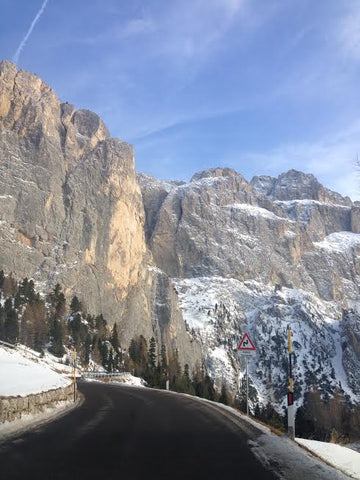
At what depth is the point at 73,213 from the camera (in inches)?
6033

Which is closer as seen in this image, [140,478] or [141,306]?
[140,478]

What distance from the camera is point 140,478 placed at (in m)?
7.02

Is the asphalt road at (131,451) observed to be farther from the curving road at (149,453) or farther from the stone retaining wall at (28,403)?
the stone retaining wall at (28,403)

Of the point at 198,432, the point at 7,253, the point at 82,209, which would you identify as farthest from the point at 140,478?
the point at 82,209

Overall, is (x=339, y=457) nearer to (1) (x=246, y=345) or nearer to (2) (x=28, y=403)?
(1) (x=246, y=345)

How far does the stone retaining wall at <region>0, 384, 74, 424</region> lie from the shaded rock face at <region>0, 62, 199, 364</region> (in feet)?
360

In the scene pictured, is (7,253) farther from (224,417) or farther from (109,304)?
(224,417)

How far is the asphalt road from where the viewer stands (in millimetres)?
7305

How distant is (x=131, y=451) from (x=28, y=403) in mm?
4853

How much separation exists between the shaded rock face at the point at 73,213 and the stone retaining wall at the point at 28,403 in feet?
360

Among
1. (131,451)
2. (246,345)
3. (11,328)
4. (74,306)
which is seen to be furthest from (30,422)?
(74,306)

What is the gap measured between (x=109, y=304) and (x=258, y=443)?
142123 millimetres

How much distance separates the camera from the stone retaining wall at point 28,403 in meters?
11.1

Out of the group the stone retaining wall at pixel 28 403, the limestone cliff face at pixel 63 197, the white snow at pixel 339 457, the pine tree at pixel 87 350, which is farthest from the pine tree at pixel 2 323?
the white snow at pixel 339 457
